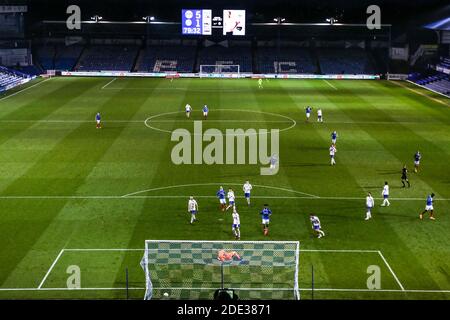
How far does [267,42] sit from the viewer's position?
102 metres

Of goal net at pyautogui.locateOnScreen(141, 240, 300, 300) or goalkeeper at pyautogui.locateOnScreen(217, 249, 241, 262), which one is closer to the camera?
goal net at pyautogui.locateOnScreen(141, 240, 300, 300)

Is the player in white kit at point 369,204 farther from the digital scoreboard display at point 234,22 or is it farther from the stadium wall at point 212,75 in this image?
the stadium wall at point 212,75

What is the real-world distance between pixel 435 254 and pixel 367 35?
80.7m

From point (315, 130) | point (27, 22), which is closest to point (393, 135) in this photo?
point (315, 130)

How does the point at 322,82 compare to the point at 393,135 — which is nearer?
the point at 393,135

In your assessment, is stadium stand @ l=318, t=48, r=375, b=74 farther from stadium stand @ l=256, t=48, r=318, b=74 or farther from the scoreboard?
the scoreboard

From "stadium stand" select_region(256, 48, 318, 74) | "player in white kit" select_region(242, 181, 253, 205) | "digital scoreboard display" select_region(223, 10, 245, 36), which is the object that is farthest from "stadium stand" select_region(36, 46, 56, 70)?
"player in white kit" select_region(242, 181, 253, 205)

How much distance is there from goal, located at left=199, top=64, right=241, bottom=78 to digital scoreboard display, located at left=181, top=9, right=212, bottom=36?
6627 mm

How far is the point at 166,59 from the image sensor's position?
95.8 m

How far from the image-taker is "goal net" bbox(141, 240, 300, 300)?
64.3 ft
